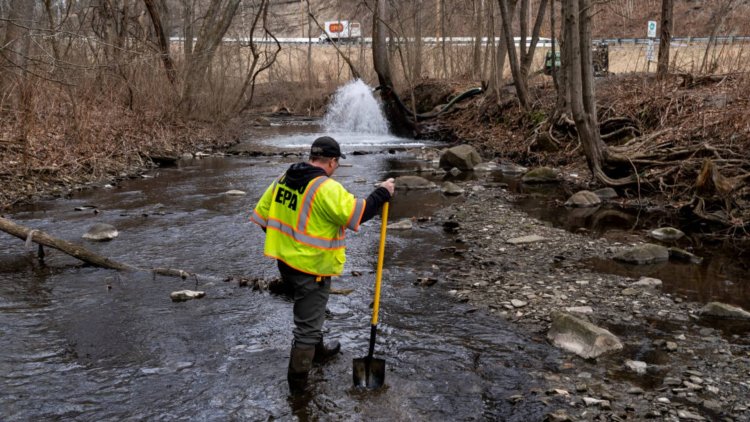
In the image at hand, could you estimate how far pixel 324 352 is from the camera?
215 inches

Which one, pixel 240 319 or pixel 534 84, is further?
pixel 534 84

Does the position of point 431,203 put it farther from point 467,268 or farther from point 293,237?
point 293,237

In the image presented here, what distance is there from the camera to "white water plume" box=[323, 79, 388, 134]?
2892cm

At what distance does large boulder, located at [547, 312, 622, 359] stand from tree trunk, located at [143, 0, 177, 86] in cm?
1723

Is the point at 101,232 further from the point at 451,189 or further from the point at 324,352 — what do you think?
the point at 451,189

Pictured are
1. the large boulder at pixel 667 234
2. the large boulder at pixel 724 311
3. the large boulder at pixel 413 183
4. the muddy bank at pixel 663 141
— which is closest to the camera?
the large boulder at pixel 724 311

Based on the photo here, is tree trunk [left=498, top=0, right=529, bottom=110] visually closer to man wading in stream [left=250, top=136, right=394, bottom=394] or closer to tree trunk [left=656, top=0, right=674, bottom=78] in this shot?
tree trunk [left=656, top=0, right=674, bottom=78]

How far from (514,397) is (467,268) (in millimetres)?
3340

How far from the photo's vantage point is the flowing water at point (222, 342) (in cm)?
474

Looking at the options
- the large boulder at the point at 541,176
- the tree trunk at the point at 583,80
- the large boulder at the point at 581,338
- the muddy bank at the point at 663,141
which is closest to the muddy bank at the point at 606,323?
the large boulder at the point at 581,338

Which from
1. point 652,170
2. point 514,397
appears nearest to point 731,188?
point 652,170

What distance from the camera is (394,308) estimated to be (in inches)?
265

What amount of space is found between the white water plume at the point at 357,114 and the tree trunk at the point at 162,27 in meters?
9.50

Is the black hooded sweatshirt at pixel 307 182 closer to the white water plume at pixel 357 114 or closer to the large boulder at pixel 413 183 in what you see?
the large boulder at pixel 413 183
